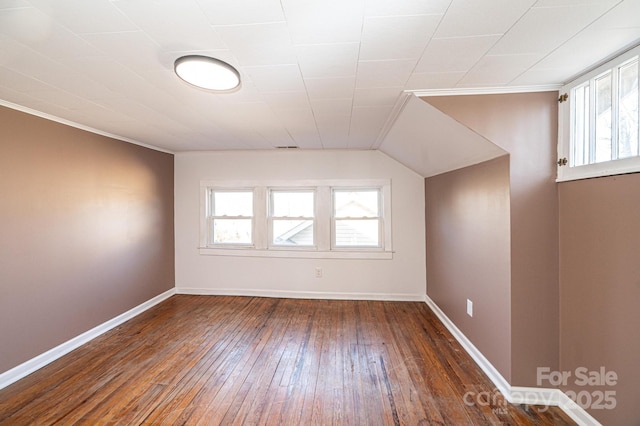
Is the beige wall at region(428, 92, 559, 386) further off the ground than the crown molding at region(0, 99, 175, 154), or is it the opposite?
the crown molding at region(0, 99, 175, 154)

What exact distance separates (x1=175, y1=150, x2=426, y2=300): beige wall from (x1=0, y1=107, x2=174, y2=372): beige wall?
57 cm

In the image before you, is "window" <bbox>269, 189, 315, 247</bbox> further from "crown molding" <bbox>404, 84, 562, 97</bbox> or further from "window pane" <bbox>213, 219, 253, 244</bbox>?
"crown molding" <bbox>404, 84, 562, 97</bbox>

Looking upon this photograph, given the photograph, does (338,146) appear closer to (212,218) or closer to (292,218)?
(292,218)

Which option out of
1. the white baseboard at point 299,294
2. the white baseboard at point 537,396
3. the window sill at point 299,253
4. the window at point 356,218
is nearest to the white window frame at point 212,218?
the window sill at point 299,253

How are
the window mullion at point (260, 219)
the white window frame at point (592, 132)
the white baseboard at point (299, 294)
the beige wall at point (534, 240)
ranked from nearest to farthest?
the white window frame at point (592, 132), the beige wall at point (534, 240), the white baseboard at point (299, 294), the window mullion at point (260, 219)

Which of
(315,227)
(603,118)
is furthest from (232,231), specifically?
(603,118)

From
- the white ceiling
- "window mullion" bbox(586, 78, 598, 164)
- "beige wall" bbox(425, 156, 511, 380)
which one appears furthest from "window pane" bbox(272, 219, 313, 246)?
"window mullion" bbox(586, 78, 598, 164)

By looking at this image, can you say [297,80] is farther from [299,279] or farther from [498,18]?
[299,279]

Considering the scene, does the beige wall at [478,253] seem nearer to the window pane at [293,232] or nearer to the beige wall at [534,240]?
the beige wall at [534,240]

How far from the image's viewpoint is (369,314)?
11.6 feet

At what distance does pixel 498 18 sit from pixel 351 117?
4.82ft

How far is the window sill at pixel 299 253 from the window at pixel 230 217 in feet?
0.53

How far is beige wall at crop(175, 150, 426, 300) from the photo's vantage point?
4.02 m

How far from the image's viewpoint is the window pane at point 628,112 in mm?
1470
